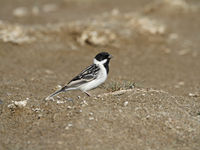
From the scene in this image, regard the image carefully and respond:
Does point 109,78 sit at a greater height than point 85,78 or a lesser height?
lesser

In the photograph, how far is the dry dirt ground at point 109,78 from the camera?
557cm

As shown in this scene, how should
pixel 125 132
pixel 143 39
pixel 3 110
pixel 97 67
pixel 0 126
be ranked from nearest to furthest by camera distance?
pixel 125 132, pixel 0 126, pixel 3 110, pixel 97 67, pixel 143 39

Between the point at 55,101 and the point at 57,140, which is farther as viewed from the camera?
the point at 55,101

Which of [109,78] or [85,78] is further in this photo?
[109,78]

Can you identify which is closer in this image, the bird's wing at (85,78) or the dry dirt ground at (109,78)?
the dry dirt ground at (109,78)

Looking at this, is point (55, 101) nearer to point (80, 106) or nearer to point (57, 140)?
point (80, 106)

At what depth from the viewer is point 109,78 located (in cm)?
1070

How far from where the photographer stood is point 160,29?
48.2ft

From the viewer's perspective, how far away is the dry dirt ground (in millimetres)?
5570

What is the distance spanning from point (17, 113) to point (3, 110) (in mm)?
353

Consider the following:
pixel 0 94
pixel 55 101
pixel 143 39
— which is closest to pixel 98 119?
pixel 55 101

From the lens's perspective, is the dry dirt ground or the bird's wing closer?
the dry dirt ground

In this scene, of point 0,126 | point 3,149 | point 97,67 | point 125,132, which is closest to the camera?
point 3,149

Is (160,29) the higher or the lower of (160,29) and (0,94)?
the lower
